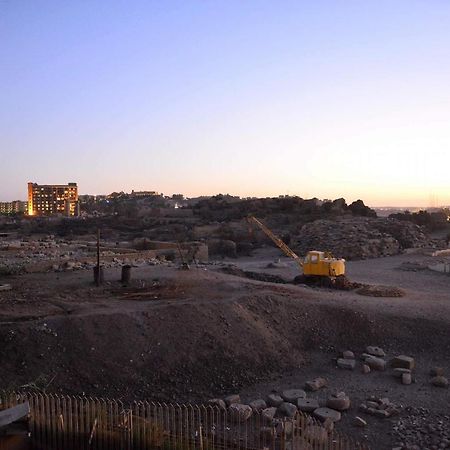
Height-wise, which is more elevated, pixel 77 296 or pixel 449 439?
pixel 77 296

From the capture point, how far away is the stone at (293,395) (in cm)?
1193

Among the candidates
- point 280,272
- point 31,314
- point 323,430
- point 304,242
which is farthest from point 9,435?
point 304,242

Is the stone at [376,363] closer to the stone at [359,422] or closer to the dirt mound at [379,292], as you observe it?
the stone at [359,422]

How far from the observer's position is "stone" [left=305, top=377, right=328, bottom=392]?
12.7 meters

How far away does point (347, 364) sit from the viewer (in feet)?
46.5

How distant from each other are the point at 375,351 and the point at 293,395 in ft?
13.3

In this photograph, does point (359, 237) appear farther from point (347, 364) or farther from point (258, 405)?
point (258, 405)

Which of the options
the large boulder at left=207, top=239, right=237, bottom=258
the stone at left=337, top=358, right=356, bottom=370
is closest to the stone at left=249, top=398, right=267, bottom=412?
the stone at left=337, top=358, right=356, bottom=370

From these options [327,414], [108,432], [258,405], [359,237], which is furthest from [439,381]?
[359,237]

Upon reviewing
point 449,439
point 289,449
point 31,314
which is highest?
point 31,314

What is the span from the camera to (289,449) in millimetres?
8352

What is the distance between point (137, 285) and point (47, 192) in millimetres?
124906

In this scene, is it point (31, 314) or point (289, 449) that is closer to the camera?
point (289, 449)

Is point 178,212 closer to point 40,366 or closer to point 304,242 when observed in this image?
point 304,242
